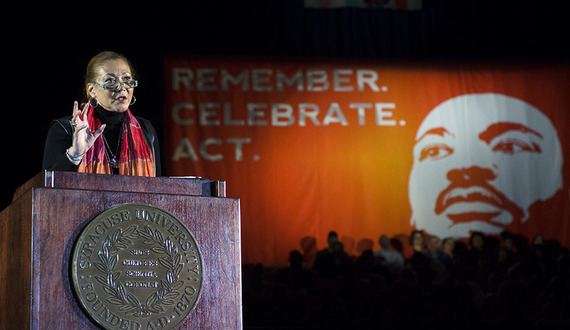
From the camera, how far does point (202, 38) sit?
296 inches

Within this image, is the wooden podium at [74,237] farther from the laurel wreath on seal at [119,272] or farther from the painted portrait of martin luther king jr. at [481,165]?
the painted portrait of martin luther king jr. at [481,165]

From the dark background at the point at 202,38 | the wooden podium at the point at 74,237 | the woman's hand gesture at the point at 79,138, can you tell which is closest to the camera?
the wooden podium at the point at 74,237

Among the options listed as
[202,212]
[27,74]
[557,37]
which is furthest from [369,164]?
[202,212]

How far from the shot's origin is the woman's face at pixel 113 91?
1.76 m

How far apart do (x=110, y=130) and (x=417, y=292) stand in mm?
4484

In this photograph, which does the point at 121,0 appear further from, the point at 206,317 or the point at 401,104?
the point at 206,317

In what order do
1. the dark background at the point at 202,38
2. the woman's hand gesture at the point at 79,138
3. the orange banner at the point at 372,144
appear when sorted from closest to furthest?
the woman's hand gesture at the point at 79,138, the dark background at the point at 202,38, the orange banner at the point at 372,144

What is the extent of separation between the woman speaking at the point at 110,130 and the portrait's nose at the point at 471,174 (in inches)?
252

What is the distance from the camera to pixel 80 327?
4.16 ft

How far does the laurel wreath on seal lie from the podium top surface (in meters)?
0.09

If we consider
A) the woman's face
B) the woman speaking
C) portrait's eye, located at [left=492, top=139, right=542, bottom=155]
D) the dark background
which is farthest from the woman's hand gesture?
portrait's eye, located at [left=492, top=139, right=542, bottom=155]

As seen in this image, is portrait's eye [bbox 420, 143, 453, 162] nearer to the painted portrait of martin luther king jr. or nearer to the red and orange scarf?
the painted portrait of martin luther king jr.

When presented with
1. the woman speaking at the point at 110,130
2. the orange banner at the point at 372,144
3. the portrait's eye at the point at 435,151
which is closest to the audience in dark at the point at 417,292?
the orange banner at the point at 372,144

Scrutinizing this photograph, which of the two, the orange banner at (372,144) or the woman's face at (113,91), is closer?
the woman's face at (113,91)
